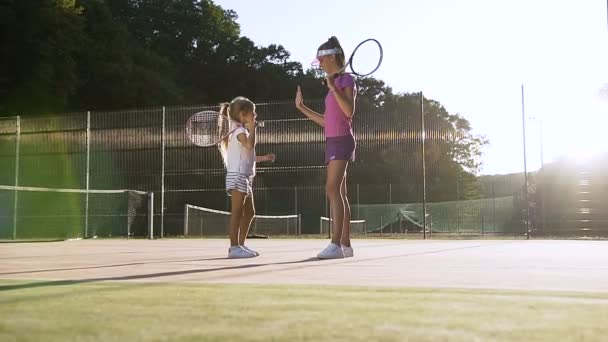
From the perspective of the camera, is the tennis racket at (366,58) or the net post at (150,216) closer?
the tennis racket at (366,58)

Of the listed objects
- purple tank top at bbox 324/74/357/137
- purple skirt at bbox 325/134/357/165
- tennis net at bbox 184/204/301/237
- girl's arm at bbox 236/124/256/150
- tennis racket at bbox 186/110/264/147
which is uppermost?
tennis racket at bbox 186/110/264/147

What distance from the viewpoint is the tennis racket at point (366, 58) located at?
5.62 m

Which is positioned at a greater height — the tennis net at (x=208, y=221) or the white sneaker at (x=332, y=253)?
the tennis net at (x=208, y=221)

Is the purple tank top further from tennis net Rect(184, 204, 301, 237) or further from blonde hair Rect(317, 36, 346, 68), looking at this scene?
tennis net Rect(184, 204, 301, 237)

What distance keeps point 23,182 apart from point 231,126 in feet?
42.2

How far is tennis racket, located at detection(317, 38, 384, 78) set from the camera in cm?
562

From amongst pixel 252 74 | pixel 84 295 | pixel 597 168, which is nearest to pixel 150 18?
pixel 252 74

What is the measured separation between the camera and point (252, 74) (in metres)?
37.7

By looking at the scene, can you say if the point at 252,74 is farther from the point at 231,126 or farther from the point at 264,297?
the point at 264,297

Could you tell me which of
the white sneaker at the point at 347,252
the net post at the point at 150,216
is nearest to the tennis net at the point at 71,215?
the net post at the point at 150,216

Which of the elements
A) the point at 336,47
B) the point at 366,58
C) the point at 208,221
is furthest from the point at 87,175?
the point at 336,47

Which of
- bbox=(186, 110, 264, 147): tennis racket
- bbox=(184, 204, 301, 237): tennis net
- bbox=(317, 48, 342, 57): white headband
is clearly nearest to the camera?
bbox=(317, 48, 342, 57): white headband

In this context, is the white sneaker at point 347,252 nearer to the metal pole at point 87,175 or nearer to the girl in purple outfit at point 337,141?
the girl in purple outfit at point 337,141

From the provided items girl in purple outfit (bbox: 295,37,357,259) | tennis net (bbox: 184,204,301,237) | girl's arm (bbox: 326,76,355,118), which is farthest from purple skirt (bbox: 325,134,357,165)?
tennis net (bbox: 184,204,301,237)
